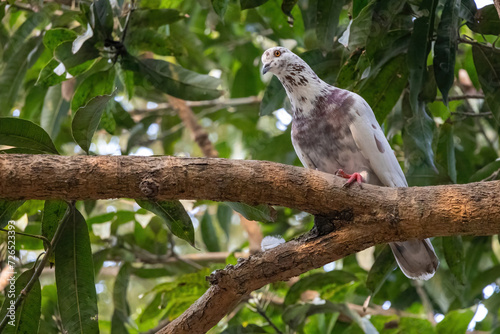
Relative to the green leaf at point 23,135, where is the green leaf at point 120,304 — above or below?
below

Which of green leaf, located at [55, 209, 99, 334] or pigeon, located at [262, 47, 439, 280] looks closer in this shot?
green leaf, located at [55, 209, 99, 334]

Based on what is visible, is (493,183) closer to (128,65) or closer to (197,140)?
(128,65)

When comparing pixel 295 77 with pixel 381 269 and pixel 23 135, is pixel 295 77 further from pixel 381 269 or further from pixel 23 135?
pixel 23 135

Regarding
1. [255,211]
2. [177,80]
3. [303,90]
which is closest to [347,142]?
[303,90]

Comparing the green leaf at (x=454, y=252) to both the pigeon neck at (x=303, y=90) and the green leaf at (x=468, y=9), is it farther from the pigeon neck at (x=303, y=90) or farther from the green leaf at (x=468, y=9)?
the green leaf at (x=468, y=9)

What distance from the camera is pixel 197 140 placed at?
5.36m

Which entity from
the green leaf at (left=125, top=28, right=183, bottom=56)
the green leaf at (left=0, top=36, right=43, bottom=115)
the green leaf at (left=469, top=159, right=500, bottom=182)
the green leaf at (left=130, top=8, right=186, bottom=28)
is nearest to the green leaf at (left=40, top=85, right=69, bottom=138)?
the green leaf at (left=0, top=36, right=43, bottom=115)

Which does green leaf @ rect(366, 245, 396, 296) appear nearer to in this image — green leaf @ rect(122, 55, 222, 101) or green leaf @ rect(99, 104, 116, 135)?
green leaf @ rect(122, 55, 222, 101)

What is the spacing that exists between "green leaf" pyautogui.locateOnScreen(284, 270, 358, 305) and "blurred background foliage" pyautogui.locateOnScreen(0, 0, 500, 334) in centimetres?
1

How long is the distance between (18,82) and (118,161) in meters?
2.50

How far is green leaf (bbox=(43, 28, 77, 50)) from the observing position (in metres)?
3.81

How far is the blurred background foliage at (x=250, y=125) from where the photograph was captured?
2957mm

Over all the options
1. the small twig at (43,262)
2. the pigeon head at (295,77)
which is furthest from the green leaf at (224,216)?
the small twig at (43,262)

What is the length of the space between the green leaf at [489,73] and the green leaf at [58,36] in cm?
258
